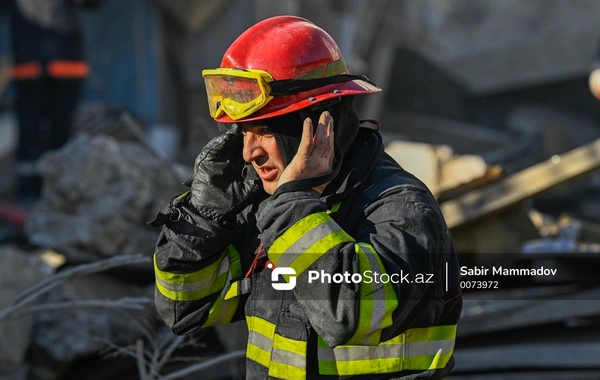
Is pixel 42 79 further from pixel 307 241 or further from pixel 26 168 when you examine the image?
pixel 307 241

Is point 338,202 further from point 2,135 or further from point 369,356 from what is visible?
point 2,135

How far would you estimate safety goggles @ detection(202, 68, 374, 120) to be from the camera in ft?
7.00

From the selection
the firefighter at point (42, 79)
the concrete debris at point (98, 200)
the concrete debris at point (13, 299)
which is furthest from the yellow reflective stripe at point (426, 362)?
the firefighter at point (42, 79)

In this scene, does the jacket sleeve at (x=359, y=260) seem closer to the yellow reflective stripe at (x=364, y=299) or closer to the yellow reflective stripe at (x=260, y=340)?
the yellow reflective stripe at (x=364, y=299)

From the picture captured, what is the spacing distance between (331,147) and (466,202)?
8.58ft

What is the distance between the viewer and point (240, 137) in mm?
2262

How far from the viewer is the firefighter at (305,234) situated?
1945mm

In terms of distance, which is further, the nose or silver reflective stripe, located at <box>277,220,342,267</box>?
the nose

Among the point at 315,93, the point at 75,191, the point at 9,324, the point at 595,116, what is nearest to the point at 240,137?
the point at 315,93

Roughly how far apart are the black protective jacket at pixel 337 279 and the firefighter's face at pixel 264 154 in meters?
0.09

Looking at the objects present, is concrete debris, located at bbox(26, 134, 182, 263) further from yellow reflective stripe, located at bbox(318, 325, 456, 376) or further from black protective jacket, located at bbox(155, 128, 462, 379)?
yellow reflective stripe, located at bbox(318, 325, 456, 376)

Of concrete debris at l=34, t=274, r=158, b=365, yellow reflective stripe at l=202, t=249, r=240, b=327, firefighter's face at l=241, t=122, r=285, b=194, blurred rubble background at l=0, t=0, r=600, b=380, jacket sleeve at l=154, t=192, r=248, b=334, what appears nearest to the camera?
firefighter's face at l=241, t=122, r=285, b=194

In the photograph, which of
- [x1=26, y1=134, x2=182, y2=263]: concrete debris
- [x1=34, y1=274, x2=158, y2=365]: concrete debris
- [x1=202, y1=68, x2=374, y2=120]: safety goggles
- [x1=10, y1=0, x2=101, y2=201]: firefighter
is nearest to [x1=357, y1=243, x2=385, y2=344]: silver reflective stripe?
[x1=202, y1=68, x2=374, y2=120]: safety goggles

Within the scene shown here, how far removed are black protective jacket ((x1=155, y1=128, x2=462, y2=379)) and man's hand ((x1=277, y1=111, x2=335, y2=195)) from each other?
5 centimetres
